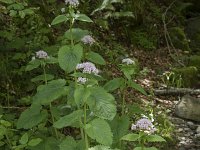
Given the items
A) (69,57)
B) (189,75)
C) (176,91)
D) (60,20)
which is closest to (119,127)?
(69,57)

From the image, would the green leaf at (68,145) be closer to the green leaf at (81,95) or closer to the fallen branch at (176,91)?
the green leaf at (81,95)

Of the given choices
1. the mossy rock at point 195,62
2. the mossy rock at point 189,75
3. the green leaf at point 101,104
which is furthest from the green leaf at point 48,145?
the mossy rock at point 195,62

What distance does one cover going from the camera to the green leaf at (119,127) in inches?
102

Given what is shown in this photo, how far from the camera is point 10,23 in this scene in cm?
512

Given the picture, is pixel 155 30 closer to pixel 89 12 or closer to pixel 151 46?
pixel 151 46

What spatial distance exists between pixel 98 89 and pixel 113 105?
0.38 ft

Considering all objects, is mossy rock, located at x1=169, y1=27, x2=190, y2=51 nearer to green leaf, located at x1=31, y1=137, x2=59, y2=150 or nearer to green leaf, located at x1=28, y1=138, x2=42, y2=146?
green leaf, located at x1=31, y1=137, x2=59, y2=150

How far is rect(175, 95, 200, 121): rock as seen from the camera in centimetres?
542

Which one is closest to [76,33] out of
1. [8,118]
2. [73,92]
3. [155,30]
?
[73,92]

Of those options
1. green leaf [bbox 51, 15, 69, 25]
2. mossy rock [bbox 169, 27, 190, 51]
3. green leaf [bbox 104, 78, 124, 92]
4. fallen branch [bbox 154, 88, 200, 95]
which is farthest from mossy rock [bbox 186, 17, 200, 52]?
green leaf [bbox 51, 15, 69, 25]

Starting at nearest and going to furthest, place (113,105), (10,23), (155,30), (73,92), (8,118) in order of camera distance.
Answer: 1. (113,105)
2. (73,92)
3. (8,118)
4. (10,23)
5. (155,30)

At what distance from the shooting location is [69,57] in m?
2.19

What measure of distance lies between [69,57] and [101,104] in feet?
1.04

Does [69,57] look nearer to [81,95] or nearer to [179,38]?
[81,95]
